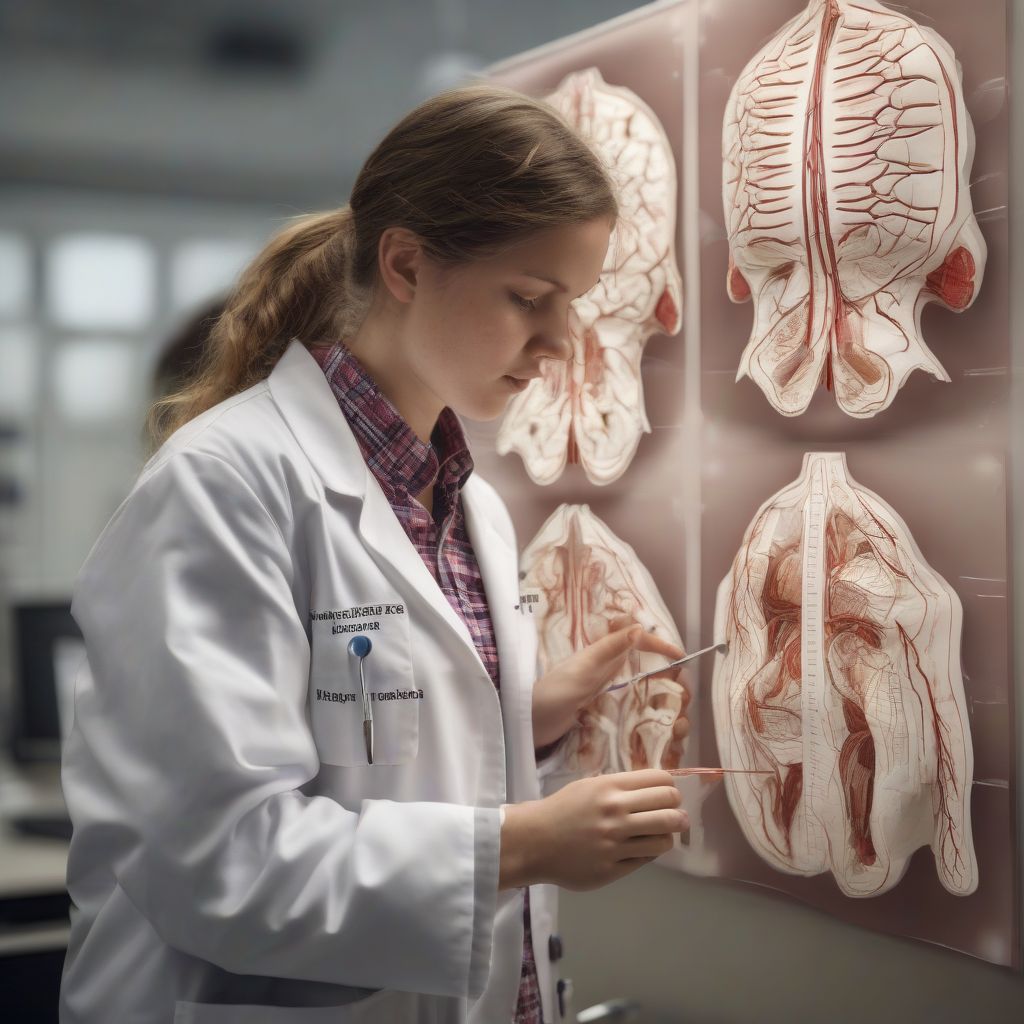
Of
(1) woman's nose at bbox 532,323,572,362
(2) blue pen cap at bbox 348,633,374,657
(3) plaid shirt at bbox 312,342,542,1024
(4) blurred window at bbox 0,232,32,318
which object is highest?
(4) blurred window at bbox 0,232,32,318

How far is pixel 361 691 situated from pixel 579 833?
0.66 feet

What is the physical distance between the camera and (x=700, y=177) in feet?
3.55

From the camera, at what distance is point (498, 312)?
2.95ft

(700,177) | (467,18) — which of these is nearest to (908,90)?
(700,177)

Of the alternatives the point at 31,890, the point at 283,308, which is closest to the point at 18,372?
the point at 31,890

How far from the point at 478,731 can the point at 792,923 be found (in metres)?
0.36

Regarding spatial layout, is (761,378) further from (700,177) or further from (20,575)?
(20,575)

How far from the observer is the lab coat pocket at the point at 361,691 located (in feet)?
2.76

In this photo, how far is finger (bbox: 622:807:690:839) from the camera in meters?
0.80

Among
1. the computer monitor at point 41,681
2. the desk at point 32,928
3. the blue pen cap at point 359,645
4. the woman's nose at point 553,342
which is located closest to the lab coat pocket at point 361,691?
the blue pen cap at point 359,645

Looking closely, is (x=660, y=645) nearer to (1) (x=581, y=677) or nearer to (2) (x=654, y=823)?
(1) (x=581, y=677)

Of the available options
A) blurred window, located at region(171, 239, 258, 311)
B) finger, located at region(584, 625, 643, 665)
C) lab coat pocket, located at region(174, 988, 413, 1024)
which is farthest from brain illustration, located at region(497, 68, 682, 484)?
blurred window, located at region(171, 239, 258, 311)

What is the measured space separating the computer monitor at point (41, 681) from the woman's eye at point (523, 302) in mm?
1607

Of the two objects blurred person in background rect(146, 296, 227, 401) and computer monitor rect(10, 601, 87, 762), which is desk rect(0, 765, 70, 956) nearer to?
computer monitor rect(10, 601, 87, 762)
